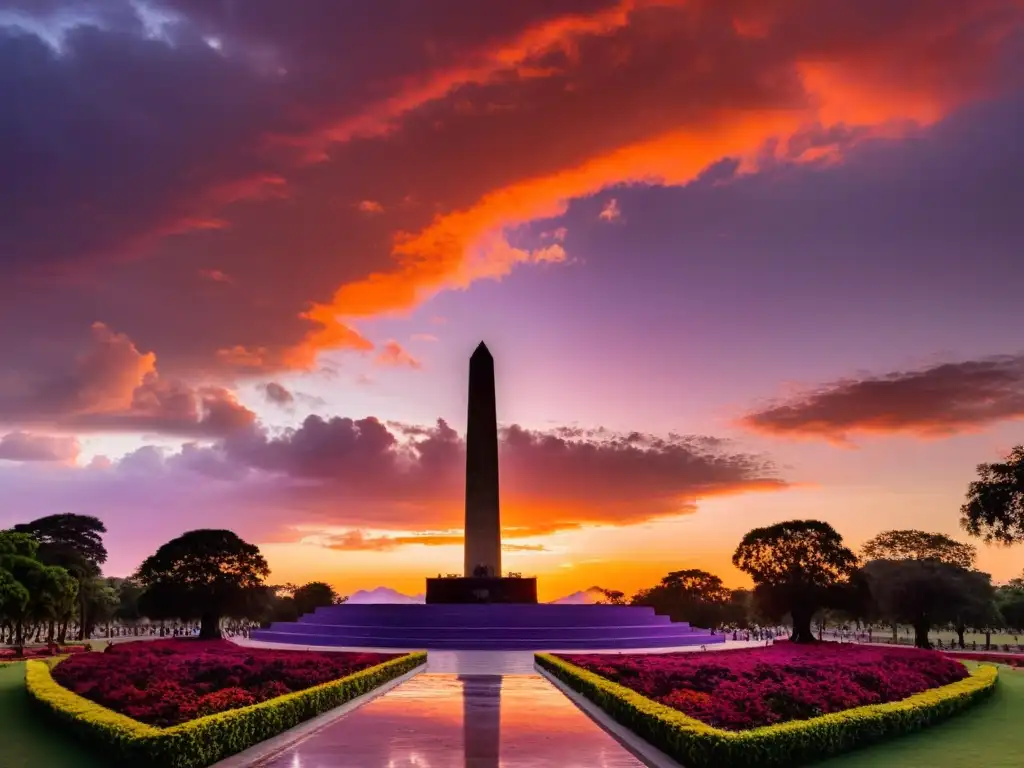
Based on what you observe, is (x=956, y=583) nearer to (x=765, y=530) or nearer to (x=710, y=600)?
(x=765, y=530)

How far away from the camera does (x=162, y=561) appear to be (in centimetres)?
5784

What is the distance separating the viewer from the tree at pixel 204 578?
56.7 meters

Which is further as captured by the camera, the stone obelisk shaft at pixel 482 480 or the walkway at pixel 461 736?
the stone obelisk shaft at pixel 482 480

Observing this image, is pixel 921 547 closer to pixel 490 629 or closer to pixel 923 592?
pixel 923 592

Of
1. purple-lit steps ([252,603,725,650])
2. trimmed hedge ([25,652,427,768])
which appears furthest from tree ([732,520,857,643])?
trimmed hedge ([25,652,427,768])

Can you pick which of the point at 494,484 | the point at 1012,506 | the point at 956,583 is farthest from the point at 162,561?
the point at 956,583

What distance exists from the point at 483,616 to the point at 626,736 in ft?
110

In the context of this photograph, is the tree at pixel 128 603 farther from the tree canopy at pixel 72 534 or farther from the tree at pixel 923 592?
the tree at pixel 923 592

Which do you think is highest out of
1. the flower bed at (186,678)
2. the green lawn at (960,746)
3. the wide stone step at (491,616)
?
the wide stone step at (491,616)

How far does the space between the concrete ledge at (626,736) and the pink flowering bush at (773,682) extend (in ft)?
4.18

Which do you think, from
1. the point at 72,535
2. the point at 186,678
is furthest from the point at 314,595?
the point at 186,678

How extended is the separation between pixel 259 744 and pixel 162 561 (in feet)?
150

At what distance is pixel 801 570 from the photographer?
5319 centimetres

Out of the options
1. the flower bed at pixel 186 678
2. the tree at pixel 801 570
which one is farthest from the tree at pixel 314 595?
the flower bed at pixel 186 678
